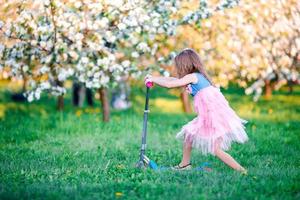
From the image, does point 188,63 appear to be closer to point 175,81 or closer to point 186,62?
point 186,62

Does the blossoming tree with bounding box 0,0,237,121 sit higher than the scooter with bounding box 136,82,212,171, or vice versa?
the blossoming tree with bounding box 0,0,237,121

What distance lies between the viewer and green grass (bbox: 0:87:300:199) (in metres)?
6.32

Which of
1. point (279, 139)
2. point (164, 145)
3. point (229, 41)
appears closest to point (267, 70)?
point (229, 41)

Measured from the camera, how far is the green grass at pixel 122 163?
6324 mm

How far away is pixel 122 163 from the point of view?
8281 mm

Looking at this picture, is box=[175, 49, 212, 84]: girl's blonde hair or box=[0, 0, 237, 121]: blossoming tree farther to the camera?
box=[0, 0, 237, 121]: blossoming tree

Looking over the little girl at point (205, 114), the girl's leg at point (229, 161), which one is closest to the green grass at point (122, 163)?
the girl's leg at point (229, 161)

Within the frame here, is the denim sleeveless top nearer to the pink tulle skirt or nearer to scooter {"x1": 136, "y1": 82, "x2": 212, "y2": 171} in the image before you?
the pink tulle skirt

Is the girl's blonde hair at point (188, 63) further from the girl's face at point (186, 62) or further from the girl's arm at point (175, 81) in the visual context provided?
the girl's arm at point (175, 81)

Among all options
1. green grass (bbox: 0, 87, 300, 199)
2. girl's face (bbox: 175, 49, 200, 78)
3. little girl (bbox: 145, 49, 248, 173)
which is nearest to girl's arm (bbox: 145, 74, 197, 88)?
little girl (bbox: 145, 49, 248, 173)

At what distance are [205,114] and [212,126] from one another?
0.65 feet

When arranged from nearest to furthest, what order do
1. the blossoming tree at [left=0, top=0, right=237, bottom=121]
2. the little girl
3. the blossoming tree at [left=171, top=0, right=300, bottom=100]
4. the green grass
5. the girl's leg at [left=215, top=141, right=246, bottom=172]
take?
the green grass, the girl's leg at [left=215, top=141, right=246, bottom=172], the little girl, the blossoming tree at [left=0, top=0, right=237, bottom=121], the blossoming tree at [left=171, top=0, right=300, bottom=100]

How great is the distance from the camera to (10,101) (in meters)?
25.3

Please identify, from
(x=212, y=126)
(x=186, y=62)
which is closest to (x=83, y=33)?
(x=186, y=62)
